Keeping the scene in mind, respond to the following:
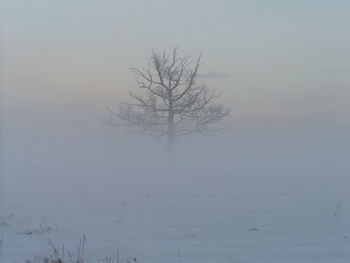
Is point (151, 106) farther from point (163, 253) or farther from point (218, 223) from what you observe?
point (163, 253)

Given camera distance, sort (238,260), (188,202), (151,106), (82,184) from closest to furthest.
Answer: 1. (238,260)
2. (188,202)
3. (82,184)
4. (151,106)


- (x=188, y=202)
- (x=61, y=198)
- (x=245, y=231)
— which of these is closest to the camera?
(x=245, y=231)

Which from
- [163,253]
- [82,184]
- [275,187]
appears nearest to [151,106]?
[82,184]

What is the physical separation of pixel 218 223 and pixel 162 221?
819 mm

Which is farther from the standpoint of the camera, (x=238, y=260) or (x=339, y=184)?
(x=339, y=184)

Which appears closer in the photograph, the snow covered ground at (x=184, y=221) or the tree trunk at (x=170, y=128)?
the snow covered ground at (x=184, y=221)

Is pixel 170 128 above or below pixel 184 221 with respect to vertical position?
above

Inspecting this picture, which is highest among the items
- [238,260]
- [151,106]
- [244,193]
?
[151,106]

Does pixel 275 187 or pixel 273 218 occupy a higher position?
pixel 275 187

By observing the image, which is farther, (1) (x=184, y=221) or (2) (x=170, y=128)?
(2) (x=170, y=128)

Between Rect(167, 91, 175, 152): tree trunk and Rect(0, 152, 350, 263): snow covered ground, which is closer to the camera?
Rect(0, 152, 350, 263): snow covered ground

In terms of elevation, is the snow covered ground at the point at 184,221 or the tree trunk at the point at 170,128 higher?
the tree trunk at the point at 170,128

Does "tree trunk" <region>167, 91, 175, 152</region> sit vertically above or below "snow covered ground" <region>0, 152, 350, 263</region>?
above

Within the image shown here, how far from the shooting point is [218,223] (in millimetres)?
5910
